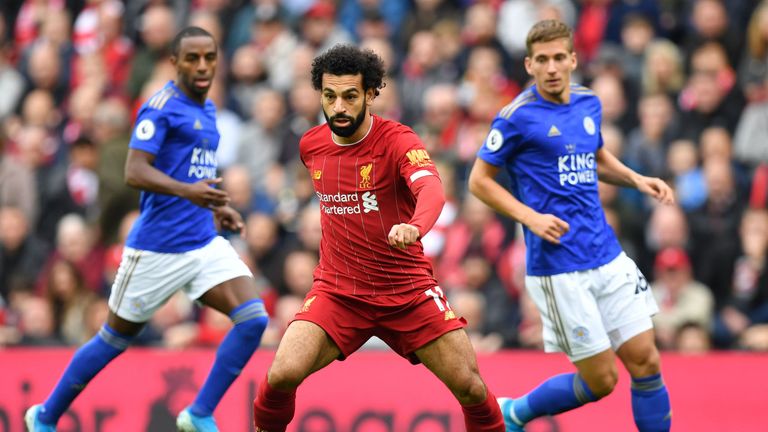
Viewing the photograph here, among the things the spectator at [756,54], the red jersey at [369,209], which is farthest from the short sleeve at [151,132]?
the spectator at [756,54]

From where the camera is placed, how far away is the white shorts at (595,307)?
339 inches

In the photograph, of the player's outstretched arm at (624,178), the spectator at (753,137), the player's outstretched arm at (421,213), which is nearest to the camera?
the player's outstretched arm at (421,213)

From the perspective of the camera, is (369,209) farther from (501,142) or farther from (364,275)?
(501,142)

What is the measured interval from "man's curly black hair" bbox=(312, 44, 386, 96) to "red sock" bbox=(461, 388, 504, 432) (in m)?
1.92

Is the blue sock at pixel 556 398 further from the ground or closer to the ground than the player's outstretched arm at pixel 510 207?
closer to the ground

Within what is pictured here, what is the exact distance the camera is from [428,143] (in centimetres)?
1370

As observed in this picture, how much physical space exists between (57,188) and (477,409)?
875 centimetres

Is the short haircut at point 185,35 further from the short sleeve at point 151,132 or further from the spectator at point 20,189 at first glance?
the spectator at point 20,189

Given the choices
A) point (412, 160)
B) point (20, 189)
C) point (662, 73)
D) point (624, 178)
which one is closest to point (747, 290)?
point (662, 73)

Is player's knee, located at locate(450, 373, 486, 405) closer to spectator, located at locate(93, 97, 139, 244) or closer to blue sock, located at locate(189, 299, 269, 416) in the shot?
blue sock, located at locate(189, 299, 269, 416)

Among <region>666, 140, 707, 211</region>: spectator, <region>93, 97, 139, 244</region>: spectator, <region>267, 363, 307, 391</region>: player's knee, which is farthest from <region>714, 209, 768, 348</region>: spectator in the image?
<region>93, 97, 139, 244</region>: spectator

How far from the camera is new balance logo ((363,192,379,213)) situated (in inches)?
308

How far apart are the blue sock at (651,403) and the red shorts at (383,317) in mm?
1508

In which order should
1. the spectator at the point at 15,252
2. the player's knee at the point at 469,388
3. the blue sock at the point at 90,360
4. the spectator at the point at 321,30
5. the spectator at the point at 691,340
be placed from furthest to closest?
1. the spectator at the point at 321,30
2. the spectator at the point at 15,252
3. the spectator at the point at 691,340
4. the blue sock at the point at 90,360
5. the player's knee at the point at 469,388
